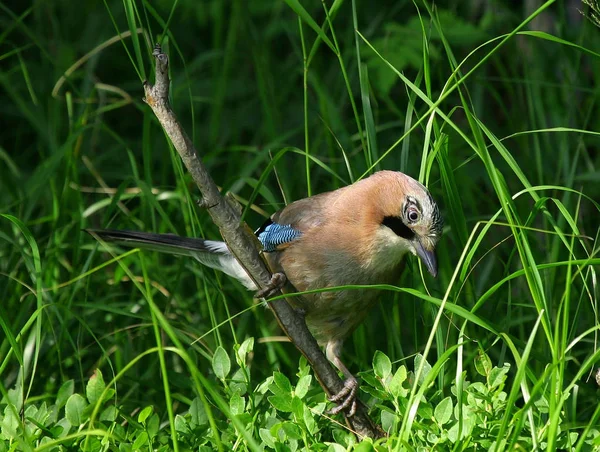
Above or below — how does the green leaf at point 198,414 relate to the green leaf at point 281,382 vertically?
below

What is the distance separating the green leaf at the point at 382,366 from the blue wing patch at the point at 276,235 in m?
0.89

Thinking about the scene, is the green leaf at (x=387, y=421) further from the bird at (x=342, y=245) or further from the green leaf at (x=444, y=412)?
the bird at (x=342, y=245)

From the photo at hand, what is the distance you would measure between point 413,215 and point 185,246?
766mm

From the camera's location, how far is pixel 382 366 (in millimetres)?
2154

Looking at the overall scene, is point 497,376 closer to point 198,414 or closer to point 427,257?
point 427,257

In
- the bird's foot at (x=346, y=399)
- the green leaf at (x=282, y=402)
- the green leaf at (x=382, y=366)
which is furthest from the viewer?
the bird's foot at (x=346, y=399)

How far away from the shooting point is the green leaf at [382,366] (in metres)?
2.15


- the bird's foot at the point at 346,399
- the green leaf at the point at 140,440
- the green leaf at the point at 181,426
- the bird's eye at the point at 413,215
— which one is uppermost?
the bird's eye at the point at 413,215

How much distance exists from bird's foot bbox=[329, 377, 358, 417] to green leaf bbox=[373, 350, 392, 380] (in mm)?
271

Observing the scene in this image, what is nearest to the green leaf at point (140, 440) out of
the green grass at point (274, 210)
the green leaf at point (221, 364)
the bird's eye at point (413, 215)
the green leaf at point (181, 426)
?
the green grass at point (274, 210)

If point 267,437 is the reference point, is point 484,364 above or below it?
above

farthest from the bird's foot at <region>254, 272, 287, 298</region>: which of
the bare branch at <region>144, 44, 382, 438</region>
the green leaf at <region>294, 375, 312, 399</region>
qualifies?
the green leaf at <region>294, 375, 312, 399</region>

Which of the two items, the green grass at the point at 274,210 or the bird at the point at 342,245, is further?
the bird at the point at 342,245

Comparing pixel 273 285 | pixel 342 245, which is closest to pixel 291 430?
pixel 273 285
